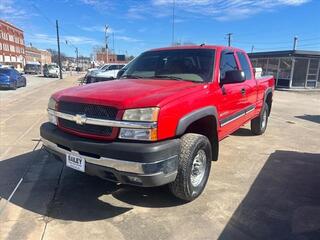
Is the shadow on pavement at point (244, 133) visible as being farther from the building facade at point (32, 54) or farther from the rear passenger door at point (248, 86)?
the building facade at point (32, 54)

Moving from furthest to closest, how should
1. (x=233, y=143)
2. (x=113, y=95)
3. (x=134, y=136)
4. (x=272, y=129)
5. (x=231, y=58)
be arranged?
(x=272, y=129) → (x=233, y=143) → (x=231, y=58) → (x=113, y=95) → (x=134, y=136)

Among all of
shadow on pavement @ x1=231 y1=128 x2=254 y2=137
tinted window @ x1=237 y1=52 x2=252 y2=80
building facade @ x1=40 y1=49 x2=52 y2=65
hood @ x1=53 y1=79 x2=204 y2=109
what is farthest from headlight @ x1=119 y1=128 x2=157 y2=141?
building facade @ x1=40 y1=49 x2=52 y2=65

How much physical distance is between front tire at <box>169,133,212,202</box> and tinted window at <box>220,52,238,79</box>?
126 cm

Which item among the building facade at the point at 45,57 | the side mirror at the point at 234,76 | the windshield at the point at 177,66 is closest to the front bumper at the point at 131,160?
the windshield at the point at 177,66

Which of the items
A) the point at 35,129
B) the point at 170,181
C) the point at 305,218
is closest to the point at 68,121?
the point at 170,181

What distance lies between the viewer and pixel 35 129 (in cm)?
827

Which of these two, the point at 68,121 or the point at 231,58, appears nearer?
the point at 68,121

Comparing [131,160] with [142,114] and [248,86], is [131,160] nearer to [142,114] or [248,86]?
[142,114]

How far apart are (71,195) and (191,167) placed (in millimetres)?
1670

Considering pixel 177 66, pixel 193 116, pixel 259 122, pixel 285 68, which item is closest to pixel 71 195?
pixel 193 116

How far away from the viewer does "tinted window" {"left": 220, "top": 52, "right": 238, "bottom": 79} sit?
491 cm

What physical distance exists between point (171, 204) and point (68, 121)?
64.1 inches

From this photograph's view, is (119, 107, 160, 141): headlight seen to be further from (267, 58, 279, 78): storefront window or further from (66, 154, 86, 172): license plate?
(267, 58, 279, 78): storefront window

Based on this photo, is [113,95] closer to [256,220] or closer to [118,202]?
[118,202]
